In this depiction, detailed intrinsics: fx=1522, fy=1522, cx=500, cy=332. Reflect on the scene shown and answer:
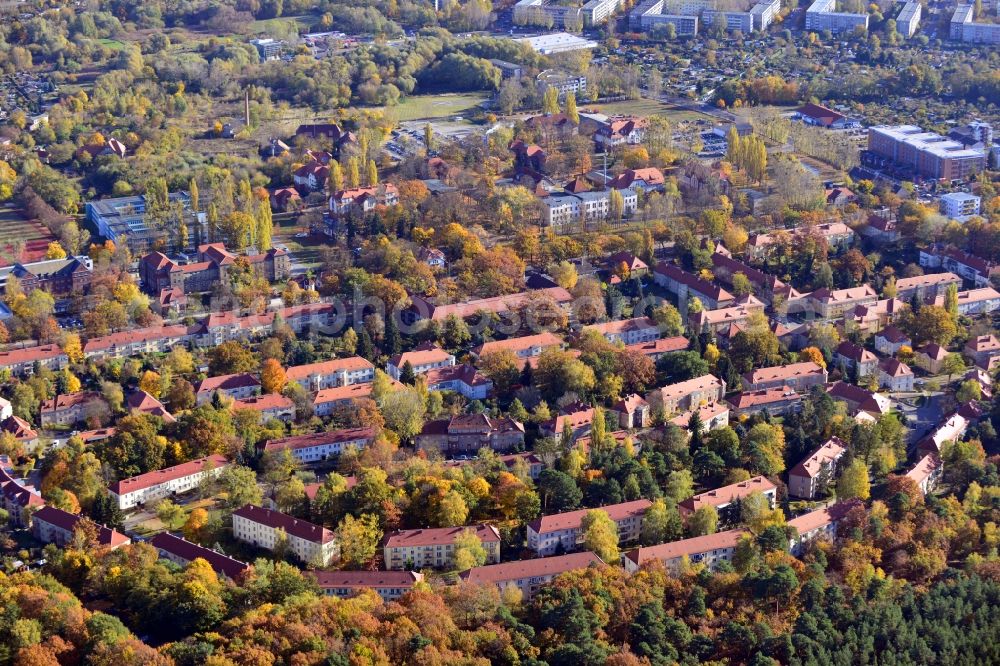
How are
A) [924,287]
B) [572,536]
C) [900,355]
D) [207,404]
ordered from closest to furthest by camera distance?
[572,536]
[207,404]
[900,355]
[924,287]

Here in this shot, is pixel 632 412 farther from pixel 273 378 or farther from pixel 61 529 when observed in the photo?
pixel 61 529

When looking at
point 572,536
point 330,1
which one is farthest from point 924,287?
point 330,1

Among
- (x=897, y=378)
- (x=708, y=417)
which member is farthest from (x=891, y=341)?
(x=708, y=417)

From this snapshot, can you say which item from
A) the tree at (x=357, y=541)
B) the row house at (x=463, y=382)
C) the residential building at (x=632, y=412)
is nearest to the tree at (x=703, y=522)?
the residential building at (x=632, y=412)

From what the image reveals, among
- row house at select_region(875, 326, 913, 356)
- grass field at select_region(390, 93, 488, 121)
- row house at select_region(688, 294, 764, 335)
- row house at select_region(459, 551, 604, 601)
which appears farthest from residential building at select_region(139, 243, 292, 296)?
grass field at select_region(390, 93, 488, 121)

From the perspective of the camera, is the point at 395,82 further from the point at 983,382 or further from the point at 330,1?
the point at 983,382

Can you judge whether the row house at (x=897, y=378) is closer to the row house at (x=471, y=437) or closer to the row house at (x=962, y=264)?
the row house at (x=962, y=264)

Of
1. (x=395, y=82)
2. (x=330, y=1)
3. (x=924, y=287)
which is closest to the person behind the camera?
(x=924, y=287)
